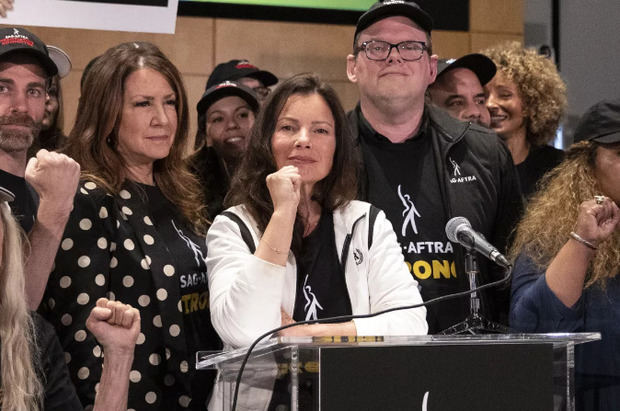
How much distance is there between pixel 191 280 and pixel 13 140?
26.0 inches

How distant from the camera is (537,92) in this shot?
3.93 m

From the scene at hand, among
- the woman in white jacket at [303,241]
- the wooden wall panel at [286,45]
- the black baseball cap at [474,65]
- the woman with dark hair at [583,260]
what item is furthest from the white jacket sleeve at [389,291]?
the wooden wall panel at [286,45]

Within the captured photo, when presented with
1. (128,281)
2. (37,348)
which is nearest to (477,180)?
(128,281)

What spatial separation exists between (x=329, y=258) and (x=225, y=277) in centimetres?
31

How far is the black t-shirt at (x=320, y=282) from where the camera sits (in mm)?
2324

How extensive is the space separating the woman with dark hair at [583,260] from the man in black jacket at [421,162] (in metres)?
0.21

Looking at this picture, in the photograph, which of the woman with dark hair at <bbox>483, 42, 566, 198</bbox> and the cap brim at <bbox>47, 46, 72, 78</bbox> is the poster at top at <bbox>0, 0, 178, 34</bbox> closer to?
the cap brim at <bbox>47, 46, 72, 78</bbox>

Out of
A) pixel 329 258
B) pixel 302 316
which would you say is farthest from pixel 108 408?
pixel 329 258

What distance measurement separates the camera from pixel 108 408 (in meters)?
2.13

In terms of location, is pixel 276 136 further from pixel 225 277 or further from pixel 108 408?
pixel 108 408

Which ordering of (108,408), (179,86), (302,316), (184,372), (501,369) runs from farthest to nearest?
1. (179,86)
2. (184,372)
3. (302,316)
4. (108,408)
5. (501,369)

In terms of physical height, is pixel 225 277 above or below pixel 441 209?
below

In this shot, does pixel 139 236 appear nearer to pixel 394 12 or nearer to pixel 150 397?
pixel 150 397

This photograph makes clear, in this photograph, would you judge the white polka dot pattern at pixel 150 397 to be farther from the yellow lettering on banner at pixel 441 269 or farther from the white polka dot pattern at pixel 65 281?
the yellow lettering on banner at pixel 441 269
